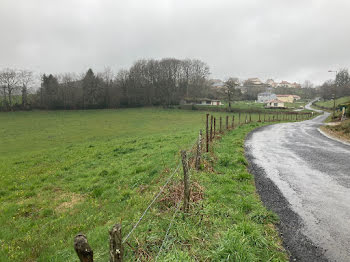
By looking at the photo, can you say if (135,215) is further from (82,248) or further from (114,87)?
(114,87)

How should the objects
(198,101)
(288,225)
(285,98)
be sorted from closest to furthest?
(288,225) → (198,101) → (285,98)

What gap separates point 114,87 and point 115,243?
282 ft

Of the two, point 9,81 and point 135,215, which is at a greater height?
point 9,81

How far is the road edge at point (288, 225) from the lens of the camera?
4.27m

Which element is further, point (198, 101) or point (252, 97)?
point (252, 97)

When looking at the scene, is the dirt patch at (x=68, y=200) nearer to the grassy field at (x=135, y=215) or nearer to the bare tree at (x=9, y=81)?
the grassy field at (x=135, y=215)

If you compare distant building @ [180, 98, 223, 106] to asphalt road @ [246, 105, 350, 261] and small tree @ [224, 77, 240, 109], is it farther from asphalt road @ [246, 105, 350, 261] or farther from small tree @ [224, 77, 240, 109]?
asphalt road @ [246, 105, 350, 261]

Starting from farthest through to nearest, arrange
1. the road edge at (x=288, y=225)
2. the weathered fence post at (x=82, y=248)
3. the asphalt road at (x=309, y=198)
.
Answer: the asphalt road at (x=309, y=198) → the road edge at (x=288, y=225) → the weathered fence post at (x=82, y=248)

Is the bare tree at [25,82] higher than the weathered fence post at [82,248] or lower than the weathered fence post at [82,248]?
higher

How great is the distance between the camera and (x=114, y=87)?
82625mm

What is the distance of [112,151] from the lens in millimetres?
16359

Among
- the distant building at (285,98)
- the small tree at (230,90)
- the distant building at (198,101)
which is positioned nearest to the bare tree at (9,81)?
the distant building at (198,101)

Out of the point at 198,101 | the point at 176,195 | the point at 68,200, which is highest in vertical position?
the point at 198,101

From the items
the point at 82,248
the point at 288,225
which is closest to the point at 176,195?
the point at 288,225
